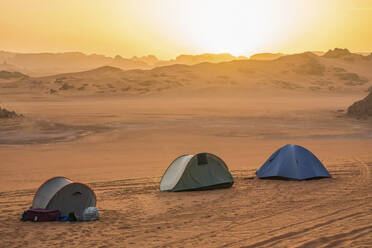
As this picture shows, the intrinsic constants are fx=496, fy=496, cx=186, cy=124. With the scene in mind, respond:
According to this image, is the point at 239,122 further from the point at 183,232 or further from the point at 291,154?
the point at 183,232

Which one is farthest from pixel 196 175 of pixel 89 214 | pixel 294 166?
pixel 89 214

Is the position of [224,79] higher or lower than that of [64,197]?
higher

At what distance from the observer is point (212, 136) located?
2914 centimetres

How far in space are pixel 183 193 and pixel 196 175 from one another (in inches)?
29.4

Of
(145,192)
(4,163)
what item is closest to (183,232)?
(145,192)

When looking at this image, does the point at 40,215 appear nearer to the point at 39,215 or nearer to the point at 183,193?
the point at 39,215

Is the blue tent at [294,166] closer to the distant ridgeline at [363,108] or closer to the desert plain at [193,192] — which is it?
the desert plain at [193,192]

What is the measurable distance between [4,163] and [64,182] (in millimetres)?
9193

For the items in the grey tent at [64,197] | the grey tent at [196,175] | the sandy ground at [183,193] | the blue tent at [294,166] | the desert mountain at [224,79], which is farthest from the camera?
the desert mountain at [224,79]

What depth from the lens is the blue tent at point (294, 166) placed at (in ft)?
51.2

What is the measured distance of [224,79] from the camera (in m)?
93.9

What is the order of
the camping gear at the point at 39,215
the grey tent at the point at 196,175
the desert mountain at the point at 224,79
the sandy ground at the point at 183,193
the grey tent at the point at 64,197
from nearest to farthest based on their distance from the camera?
1. the sandy ground at the point at 183,193
2. the camping gear at the point at 39,215
3. the grey tent at the point at 64,197
4. the grey tent at the point at 196,175
5. the desert mountain at the point at 224,79

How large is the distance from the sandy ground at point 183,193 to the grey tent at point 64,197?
0.56 metres

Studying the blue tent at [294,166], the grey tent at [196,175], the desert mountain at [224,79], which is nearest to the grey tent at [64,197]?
the grey tent at [196,175]
